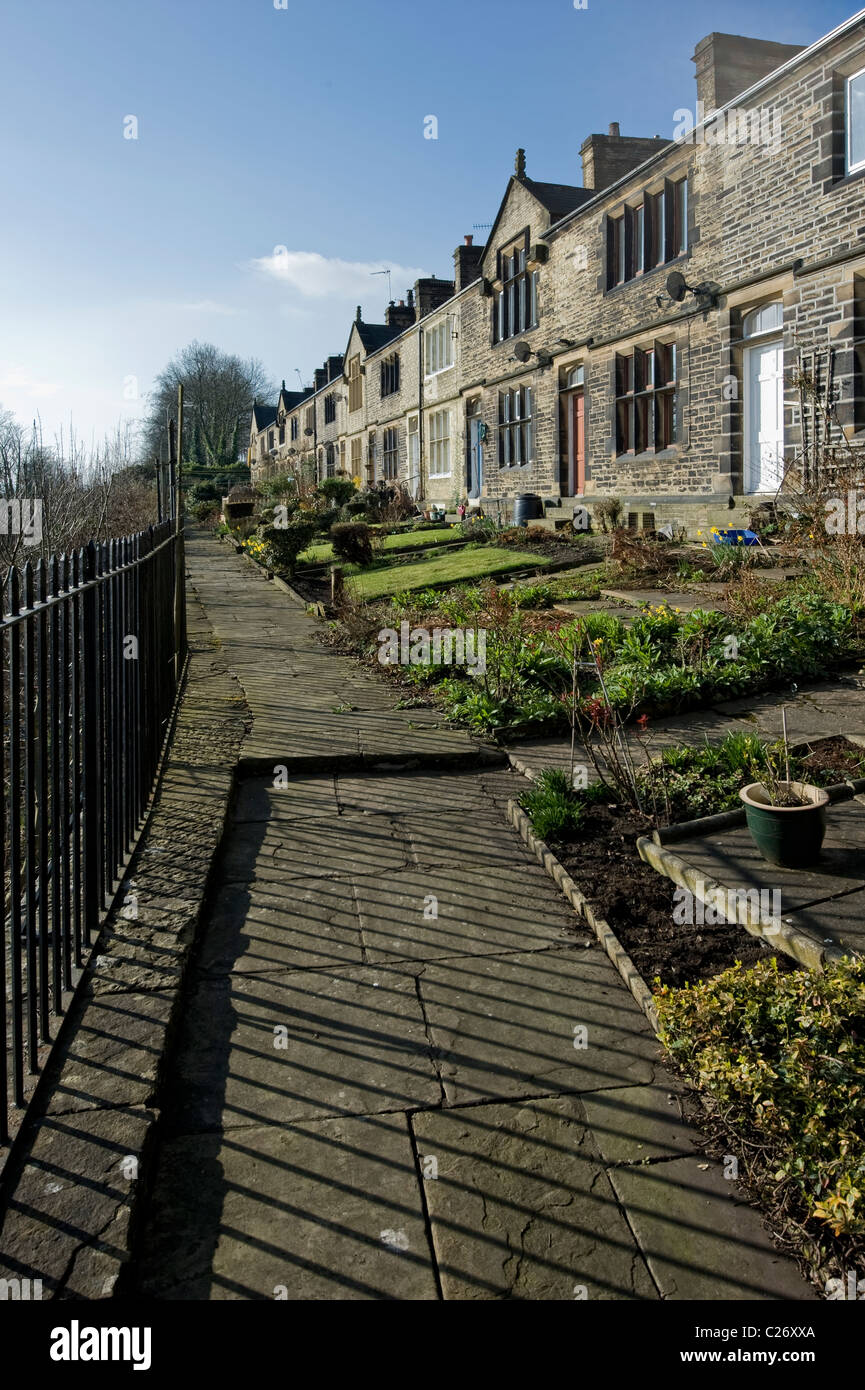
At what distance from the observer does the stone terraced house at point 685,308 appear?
488 inches

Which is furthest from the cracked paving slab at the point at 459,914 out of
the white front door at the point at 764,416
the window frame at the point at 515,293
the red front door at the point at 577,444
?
the window frame at the point at 515,293

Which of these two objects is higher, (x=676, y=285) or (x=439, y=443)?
(x=439, y=443)

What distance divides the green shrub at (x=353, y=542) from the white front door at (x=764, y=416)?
6.37 m

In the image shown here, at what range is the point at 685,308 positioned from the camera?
1580cm

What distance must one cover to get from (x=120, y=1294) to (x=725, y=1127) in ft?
5.53

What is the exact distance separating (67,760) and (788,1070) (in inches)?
98.8

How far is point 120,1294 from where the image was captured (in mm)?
2287

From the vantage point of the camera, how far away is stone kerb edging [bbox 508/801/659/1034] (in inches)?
143

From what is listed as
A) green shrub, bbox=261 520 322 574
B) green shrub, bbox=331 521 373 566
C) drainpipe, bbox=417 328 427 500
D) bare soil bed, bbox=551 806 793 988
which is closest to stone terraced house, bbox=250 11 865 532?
drainpipe, bbox=417 328 427 500

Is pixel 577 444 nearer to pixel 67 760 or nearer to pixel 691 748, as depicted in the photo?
pixel 691 748

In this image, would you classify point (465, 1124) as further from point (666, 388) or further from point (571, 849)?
point (666, 388)

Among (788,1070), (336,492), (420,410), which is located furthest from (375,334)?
(788,1070)

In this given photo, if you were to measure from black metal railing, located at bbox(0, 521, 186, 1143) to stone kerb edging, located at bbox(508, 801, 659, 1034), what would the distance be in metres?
2.00
